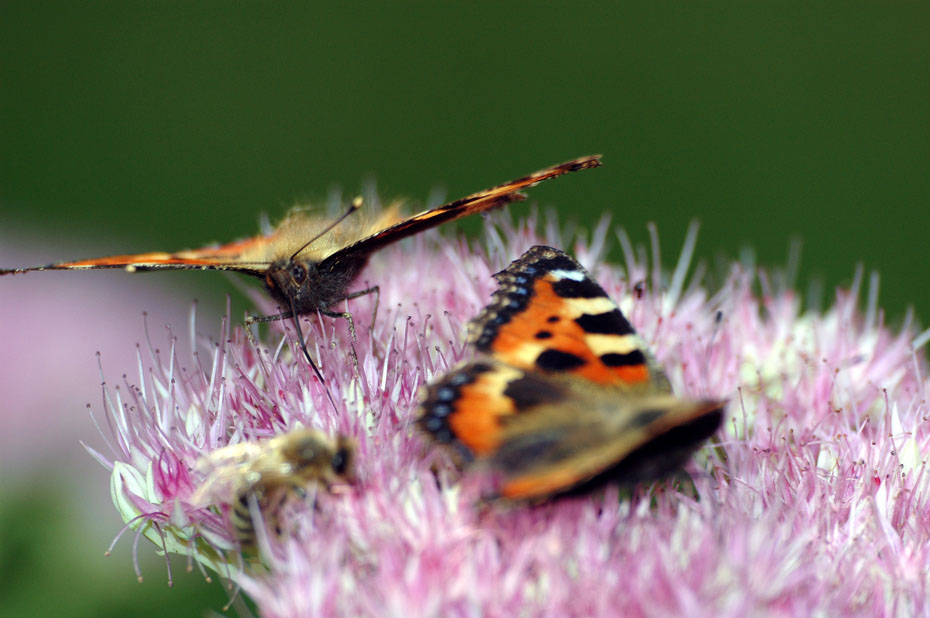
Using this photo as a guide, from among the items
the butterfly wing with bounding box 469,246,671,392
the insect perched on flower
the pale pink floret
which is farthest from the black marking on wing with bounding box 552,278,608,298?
the insect perched on flower

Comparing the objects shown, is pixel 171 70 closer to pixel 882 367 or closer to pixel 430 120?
pixel 430 120

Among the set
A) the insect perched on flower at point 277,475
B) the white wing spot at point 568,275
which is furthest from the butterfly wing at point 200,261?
the white wing spot at point 568,275

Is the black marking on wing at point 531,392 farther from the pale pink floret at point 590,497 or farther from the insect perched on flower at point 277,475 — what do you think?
the insect perched on flower at point 277,475

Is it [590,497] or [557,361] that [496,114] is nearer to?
[557,361]

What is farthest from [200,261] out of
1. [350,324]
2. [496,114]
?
[496,114]

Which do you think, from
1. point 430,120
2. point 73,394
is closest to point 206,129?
point 430,120

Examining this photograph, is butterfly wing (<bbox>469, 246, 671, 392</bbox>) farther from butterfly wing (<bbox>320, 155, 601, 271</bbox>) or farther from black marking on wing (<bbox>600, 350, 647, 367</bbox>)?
butterfly wing (<bbox>320, 155, 601, 271</bbox>)
